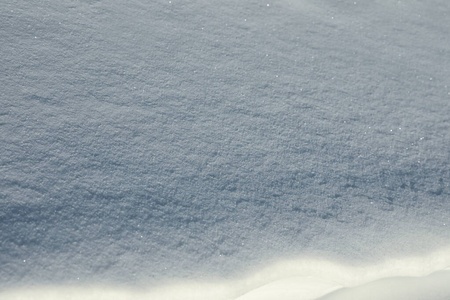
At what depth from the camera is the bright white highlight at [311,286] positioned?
2.99 ft

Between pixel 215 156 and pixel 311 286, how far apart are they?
0.43m

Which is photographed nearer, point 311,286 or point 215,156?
point 311,286

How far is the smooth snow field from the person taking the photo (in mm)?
960

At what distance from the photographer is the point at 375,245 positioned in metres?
1.07

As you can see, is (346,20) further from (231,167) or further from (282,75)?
(231,167)

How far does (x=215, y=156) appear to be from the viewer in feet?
3.74

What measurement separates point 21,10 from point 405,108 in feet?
4.30

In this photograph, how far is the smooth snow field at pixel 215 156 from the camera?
960mm

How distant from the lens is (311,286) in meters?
1.04

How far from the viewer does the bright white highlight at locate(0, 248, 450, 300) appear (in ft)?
2.99

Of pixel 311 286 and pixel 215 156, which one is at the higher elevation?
pixel 215 156

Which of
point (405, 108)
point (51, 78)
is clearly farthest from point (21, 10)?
point (405, 108)

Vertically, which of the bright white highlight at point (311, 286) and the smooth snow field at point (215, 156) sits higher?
the smooth snow field at point (215, 156)

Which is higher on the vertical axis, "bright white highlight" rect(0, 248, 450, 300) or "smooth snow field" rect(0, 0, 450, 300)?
"smooth snow field" rect(0, 0, 450, 300)
